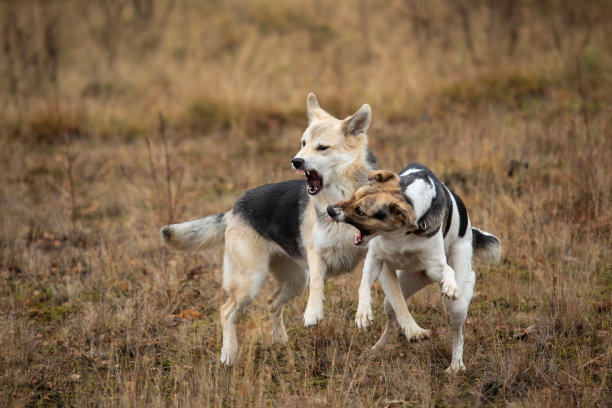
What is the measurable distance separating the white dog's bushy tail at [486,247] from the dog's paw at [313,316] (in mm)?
1449

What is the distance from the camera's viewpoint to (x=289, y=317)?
6457mm

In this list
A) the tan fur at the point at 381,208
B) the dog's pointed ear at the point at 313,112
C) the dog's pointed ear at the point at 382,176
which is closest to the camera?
the tan fur at the point at 381,208

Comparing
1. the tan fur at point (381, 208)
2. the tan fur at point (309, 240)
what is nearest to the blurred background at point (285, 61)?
the tan fur at point (309, 240)

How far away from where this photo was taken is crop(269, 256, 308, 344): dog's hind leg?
20.1 feet

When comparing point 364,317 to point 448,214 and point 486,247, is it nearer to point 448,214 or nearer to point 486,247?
point 448,214

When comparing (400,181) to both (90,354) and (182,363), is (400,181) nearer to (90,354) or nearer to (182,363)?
(182,363)

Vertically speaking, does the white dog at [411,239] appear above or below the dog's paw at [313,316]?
above

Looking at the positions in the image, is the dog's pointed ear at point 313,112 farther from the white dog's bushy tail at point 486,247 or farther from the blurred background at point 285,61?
the blurred background at point 285,61

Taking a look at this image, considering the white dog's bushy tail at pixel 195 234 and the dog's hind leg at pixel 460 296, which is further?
the white dog's bushy tail at pixel 195 234

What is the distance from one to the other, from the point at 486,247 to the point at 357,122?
1.54 metres

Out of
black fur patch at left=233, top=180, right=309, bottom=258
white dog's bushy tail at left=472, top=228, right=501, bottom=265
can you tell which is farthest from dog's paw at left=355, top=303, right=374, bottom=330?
white dog's bushy tail at left=472, top=228, right=501, bottom=265

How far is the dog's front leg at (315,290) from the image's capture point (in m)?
4.94

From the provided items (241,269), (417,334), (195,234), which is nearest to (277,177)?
(195,234)

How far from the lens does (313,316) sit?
493 cm
